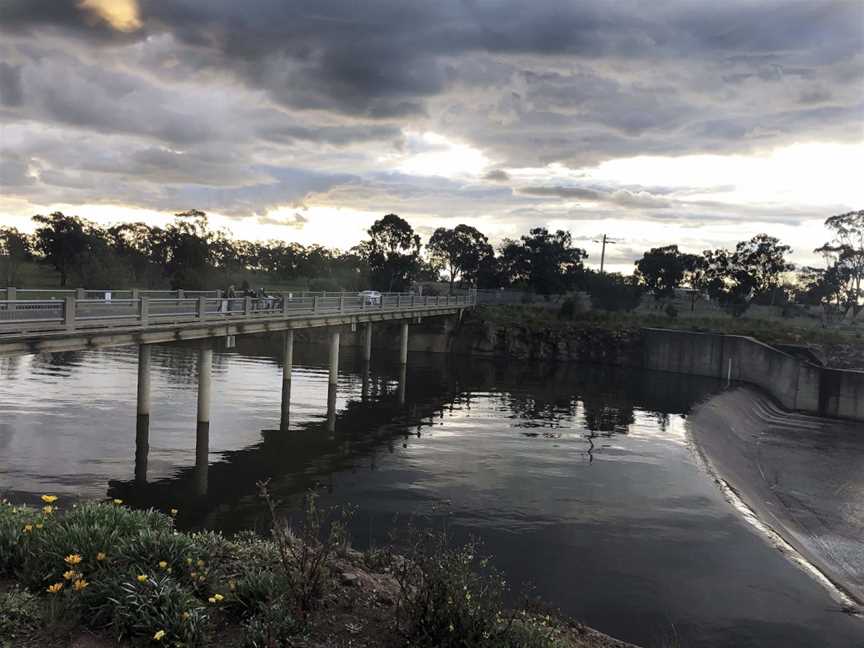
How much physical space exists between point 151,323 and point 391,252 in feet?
287

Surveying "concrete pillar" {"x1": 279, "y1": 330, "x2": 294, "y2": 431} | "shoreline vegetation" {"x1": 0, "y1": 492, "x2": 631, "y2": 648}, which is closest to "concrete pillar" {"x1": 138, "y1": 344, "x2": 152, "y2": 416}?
"concrete pillar" {"x1": 279, "y1": 330, "x2": 294, "y2": 431}

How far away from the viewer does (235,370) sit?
4581cm

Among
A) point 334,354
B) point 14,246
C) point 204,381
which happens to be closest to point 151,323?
point 204,381

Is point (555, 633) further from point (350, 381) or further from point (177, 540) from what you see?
point (350, 381)

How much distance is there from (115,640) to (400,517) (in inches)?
460

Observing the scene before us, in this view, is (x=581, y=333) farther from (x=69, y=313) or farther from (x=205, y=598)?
(x=205, y=598)

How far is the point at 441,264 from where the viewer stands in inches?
5069

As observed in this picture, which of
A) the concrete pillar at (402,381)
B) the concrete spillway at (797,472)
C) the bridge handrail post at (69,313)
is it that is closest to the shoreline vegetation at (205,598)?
the bridge handrail post at (69,313)

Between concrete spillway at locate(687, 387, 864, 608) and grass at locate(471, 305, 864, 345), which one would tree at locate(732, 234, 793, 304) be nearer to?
grass at locate(471, 305, 864, 345)

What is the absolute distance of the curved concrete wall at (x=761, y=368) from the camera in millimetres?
41906

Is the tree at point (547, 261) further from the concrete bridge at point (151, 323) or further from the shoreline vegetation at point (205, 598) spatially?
the shoreline vegetation at point (205, 598)

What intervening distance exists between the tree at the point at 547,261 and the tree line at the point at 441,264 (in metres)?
0.19

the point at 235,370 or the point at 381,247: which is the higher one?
the point at 381,247

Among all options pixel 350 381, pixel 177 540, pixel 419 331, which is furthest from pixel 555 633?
pixel 419 331
